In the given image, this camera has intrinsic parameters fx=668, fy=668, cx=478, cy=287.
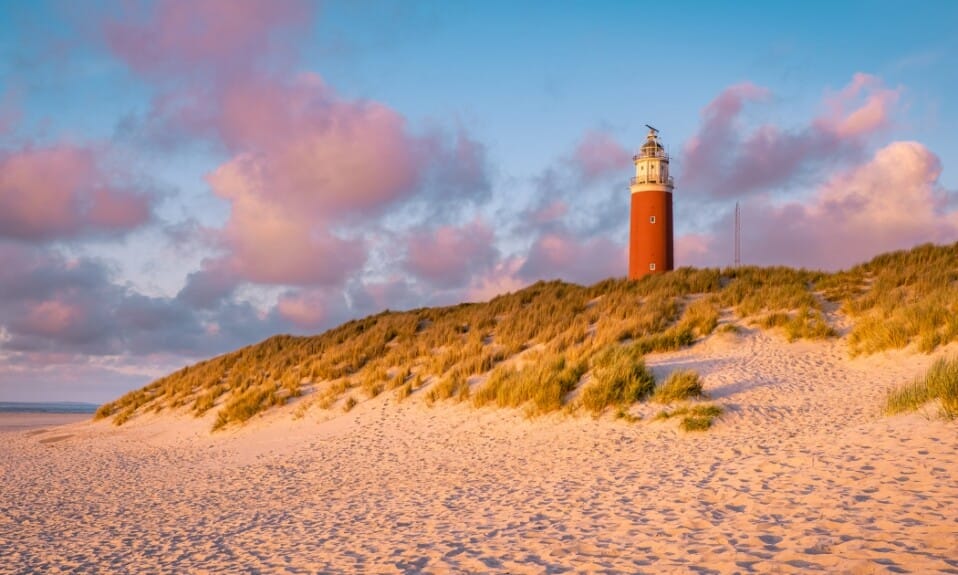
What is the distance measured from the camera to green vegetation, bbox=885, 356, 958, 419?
28.4 ft

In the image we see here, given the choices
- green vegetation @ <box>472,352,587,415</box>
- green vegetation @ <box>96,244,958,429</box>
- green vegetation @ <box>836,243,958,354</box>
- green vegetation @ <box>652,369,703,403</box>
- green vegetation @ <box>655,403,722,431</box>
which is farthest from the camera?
green vegetation @ <box>96,244,958,429</box>

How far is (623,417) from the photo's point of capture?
1226cm

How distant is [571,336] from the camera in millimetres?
18859

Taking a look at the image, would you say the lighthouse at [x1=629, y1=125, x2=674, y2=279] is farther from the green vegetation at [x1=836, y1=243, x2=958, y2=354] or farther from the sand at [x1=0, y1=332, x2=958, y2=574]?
the sand at [x1=0, y1=332, x2=958, y2=574]

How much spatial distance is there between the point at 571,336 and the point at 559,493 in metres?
10.5

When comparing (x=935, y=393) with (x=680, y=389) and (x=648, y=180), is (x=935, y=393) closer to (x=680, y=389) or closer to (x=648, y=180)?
(x=680, y=389)

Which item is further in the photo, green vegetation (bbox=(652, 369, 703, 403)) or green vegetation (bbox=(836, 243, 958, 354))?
green vegetation (bbox=(836, 243, 958, 354))

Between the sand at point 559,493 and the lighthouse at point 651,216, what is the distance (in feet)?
53.4

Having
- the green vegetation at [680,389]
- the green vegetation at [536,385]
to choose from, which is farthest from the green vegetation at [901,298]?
the green vegetation at [536,385]

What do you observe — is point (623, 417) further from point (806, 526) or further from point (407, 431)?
point (806, 526)

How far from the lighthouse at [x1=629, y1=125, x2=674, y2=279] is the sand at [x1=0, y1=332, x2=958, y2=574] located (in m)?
16.3

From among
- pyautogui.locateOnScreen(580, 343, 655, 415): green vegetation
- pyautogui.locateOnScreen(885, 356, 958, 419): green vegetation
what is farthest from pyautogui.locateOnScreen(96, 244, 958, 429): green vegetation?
pyautogui.locateOnScreen(885, 356, 958, 419): green vegetation

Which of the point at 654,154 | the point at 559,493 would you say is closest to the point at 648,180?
the point at 654,154

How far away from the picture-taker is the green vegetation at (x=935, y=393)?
866 centimetres
